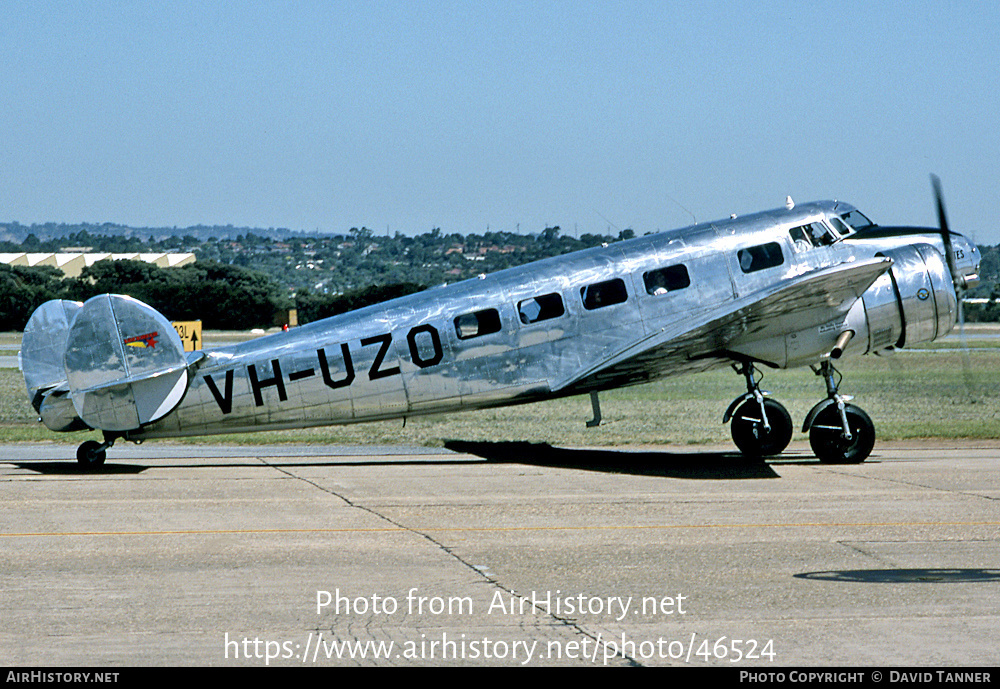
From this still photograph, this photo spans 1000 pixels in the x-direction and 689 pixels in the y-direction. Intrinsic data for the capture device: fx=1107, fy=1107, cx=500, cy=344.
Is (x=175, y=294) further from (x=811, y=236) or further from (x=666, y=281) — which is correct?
(x=811, y=236)

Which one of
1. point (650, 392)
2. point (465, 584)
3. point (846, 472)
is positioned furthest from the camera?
point (650, 392)

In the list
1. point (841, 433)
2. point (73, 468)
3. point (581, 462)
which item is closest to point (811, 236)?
point (841, 433)

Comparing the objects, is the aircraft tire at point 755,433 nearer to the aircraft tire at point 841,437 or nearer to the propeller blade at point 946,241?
the aircraft tire at point 841,437

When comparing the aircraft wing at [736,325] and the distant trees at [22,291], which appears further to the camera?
the distant trees at [22,291]

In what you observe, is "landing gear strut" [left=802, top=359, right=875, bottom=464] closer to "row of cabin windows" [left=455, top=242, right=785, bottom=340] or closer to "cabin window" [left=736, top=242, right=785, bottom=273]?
"cabin window" [left=736, top=242, right=785, bottom=273]

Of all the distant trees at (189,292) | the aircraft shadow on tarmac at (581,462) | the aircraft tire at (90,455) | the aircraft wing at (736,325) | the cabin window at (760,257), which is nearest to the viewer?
the aircraft wing at (736,325)

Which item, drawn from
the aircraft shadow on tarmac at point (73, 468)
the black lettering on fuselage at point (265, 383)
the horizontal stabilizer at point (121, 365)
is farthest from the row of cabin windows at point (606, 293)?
the aircraft shadow on tarmac at point (73, 468)

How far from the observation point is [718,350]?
17516mm

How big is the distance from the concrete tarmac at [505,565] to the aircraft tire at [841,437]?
0.38 meters

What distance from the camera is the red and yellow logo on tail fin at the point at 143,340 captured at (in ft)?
52.9
